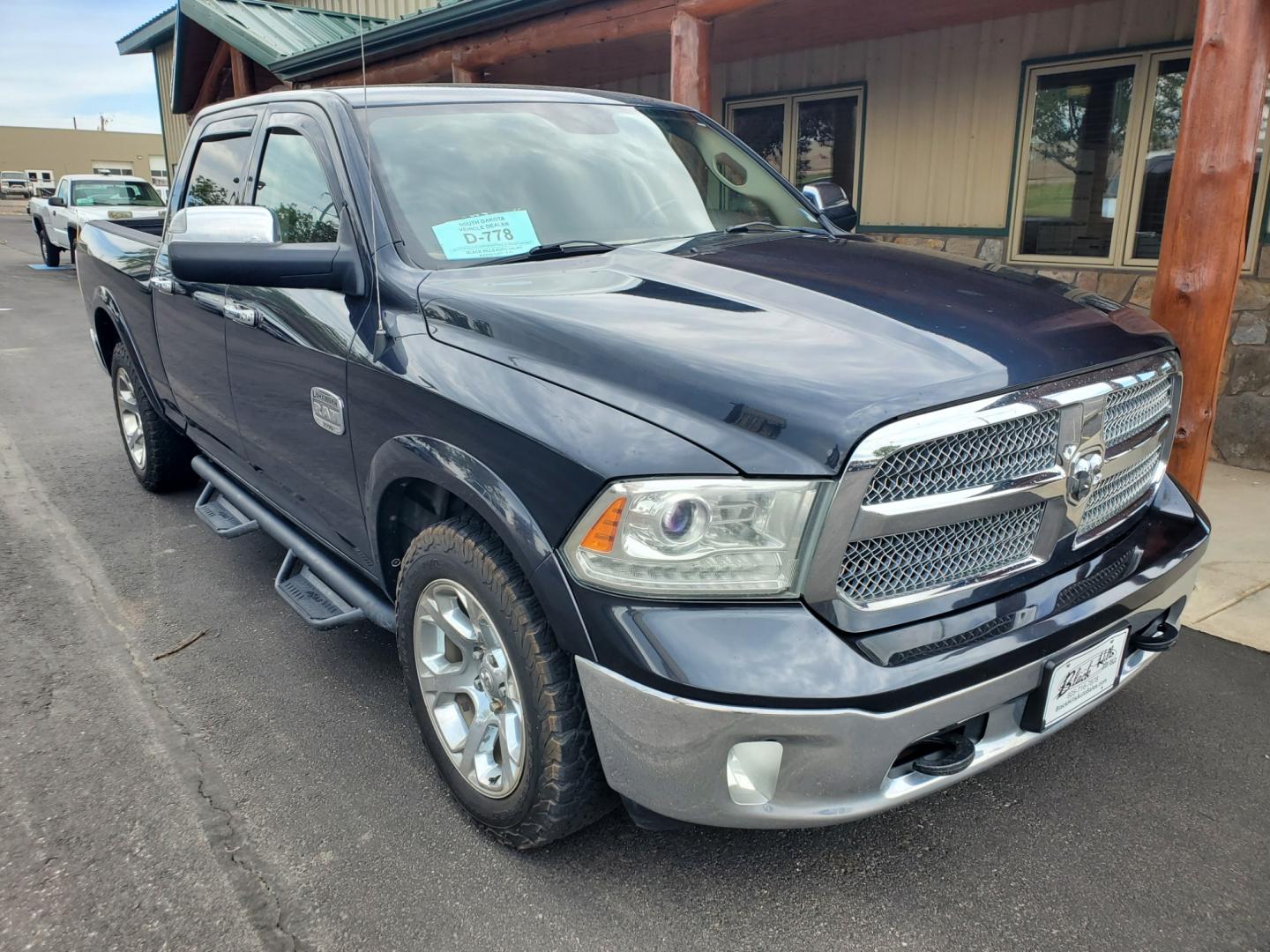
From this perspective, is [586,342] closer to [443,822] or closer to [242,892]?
[443,822]

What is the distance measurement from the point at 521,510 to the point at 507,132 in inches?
62.9

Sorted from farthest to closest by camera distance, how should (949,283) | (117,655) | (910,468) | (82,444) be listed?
1. (82,444)
2. (117,655)
3. (949,283)
4. (910,468)

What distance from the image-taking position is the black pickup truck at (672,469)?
1.89 meters

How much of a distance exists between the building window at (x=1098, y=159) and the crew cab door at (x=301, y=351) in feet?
18.5

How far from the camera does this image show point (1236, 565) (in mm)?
4449

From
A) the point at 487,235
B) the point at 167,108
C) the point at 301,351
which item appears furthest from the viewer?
the point at 167,108

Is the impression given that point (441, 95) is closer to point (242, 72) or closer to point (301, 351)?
point (301, 351)

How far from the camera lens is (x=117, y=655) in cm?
361

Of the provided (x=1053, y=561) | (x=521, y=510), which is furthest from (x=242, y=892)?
(x=1053, y=561)

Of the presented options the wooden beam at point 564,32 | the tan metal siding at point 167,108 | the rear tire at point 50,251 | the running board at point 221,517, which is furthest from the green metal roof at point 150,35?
the running board at point 221,517

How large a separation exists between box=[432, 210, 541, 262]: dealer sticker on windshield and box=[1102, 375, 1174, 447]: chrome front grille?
165 centimetres

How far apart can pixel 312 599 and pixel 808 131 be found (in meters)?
7.04

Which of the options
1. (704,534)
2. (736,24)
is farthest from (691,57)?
(704,534)

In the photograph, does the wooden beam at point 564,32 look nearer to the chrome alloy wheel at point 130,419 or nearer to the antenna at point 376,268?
the antenna at point 376,268
